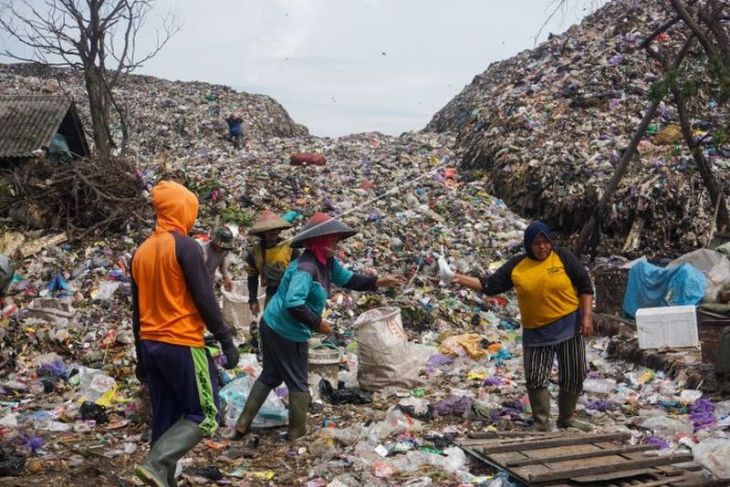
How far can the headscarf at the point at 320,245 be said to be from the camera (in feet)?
14.2

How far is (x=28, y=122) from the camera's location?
14.3 m

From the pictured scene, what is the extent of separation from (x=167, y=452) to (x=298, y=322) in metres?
1.39

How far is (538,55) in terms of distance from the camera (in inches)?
726

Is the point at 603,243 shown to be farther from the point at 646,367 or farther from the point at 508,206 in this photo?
the point at 646,367

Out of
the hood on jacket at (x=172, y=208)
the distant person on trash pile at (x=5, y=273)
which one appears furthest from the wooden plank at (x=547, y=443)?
the distant person on trash pile at (x=5, y=273)

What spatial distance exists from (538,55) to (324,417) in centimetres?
1539

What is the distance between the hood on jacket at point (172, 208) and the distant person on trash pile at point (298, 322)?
3.62 feet

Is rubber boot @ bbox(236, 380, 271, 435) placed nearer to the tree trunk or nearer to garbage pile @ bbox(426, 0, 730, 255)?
garbage pile @ bbox(426, 0, 730, 255)

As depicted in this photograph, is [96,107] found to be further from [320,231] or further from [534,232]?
[534,232]

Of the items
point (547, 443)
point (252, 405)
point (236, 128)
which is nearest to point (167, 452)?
point (252, 405)

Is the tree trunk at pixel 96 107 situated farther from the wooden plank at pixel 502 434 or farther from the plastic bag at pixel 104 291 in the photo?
the wooden plank at pixel 502 434

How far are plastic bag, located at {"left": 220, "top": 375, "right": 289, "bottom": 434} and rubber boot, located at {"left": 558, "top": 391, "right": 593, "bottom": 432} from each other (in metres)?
1.74

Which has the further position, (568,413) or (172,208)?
(568,413)

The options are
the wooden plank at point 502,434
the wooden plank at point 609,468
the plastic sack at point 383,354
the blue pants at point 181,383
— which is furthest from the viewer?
the plastic sack at point 383,354
